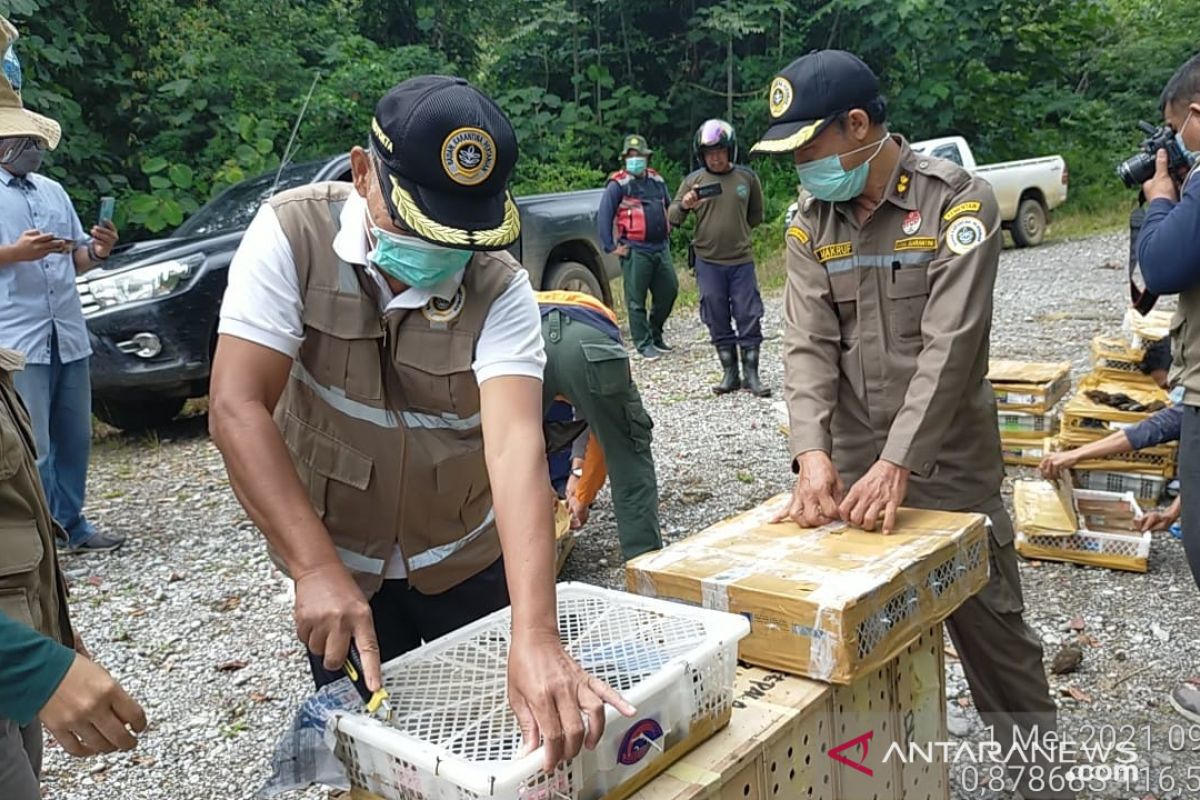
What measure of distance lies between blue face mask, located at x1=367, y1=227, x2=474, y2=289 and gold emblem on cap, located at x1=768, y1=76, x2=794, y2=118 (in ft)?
3.76

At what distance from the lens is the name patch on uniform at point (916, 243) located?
2.51m

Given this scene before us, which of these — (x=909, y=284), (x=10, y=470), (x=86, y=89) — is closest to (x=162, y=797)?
(x=10, y=470)

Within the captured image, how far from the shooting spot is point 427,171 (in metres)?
1.71

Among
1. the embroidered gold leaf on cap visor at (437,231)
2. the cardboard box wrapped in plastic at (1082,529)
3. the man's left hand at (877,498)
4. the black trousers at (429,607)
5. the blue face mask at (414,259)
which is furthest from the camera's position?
the cardboard box wrapped in plastic at (1082,529)

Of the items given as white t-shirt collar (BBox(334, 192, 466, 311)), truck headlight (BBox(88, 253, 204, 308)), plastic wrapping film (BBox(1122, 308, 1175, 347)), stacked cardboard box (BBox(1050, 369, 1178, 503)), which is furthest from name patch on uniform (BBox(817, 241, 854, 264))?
truck headlight (BBox(88, 253, 204, 308))

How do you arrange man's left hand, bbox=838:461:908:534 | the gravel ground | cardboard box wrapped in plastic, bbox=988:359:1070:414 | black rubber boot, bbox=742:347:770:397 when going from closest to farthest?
man's left hand, bbox=838:461:908:534 → the gravel ground → cardboard box wrapped in plastic, bbox=988:359:1070:414 → black rubber boot, bbox=742:347:770:397

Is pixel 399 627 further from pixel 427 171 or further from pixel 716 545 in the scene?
pixel 427 171

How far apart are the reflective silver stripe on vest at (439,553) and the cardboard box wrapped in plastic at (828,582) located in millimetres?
347

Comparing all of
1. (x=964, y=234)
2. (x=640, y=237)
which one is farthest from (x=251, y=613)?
(x=640, y=237)

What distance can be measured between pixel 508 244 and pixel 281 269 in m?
0.42

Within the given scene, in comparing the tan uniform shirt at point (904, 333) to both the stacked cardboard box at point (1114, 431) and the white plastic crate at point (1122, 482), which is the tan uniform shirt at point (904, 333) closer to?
the stacked cardboard box at point (1114, 431)

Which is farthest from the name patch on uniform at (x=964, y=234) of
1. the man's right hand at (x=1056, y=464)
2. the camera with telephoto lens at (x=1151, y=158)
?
the man's right hand at (x=1056, y=464)

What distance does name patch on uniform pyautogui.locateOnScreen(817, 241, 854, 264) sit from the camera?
2.64 metres

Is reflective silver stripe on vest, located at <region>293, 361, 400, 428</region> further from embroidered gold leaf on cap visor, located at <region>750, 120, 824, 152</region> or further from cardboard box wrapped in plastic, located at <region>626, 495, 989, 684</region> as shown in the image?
embroidered gold leaf on cap visor, located at <region>750, 120, 824, 152</region>
